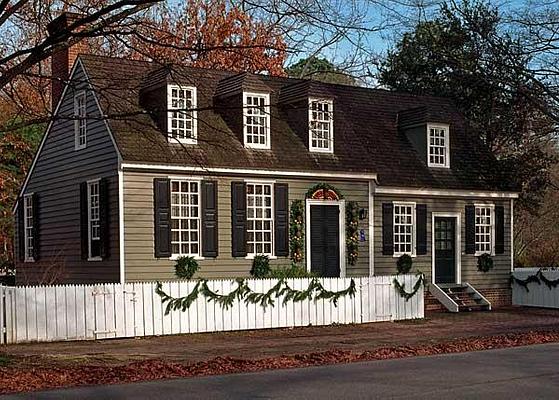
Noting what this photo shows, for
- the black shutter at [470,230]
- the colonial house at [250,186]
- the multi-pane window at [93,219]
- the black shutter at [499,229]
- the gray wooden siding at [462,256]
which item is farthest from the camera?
the black shutter at [499,229]

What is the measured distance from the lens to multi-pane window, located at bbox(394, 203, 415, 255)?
2695 cm

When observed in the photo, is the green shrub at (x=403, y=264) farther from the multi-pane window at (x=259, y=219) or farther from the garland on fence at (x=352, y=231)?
the multi-pane window at (x=259, y=219)

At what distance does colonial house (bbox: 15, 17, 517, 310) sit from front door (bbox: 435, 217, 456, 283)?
45mm

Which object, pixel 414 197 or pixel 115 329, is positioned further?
pixel 414 197

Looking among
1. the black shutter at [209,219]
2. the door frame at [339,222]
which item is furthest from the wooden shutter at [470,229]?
the black shutter at [209,219]

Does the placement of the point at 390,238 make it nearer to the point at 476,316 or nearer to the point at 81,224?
the point at 476,316

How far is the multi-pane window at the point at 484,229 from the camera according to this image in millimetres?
28831

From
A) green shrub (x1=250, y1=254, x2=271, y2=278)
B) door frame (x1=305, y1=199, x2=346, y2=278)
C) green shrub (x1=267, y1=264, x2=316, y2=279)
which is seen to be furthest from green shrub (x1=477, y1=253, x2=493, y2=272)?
green shrub (x1=250, y1=254, x2=271, y2=278)

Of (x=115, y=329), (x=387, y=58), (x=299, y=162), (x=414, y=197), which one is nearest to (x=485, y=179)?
(x=414, y=197)

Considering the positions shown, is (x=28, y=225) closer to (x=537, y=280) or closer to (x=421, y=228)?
(x=421, y=228)

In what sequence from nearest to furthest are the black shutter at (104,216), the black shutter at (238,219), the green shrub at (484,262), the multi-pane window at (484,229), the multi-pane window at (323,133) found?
the black shutter at (104,216) → the black shutter at (238,219) → the multi-pane window at (323,133) → the green shrub at (484,262) → the multi-pane window at (484,229)

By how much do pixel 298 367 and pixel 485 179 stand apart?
17.2 m

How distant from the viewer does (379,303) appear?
23.1m

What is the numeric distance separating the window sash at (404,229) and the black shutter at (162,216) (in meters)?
7.75
